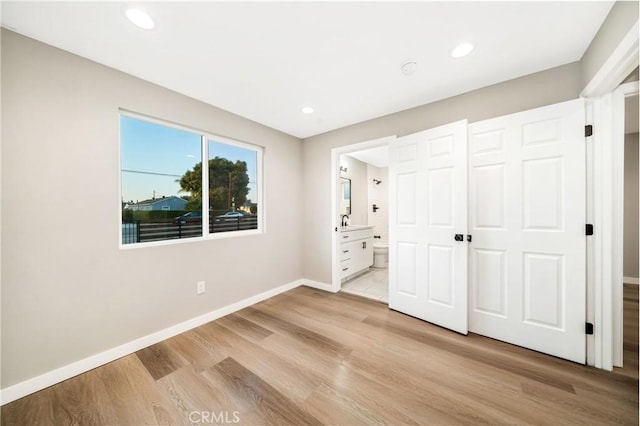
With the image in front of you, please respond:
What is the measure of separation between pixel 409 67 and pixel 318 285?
9.95ft

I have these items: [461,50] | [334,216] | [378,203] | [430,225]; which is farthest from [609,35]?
[378,203]

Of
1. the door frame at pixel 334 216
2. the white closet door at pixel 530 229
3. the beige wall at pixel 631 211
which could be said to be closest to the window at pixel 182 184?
the door frame at pixel 334 216

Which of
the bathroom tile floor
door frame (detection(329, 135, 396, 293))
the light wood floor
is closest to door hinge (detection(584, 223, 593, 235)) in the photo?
the light wood floor

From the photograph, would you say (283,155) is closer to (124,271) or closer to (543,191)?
(124,271)

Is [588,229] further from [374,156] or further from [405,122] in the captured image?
[374,156]

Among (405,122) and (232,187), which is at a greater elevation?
(405,122)

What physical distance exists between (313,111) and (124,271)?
2521 millimetres

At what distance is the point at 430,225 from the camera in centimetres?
244

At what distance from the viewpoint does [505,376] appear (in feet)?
5.35

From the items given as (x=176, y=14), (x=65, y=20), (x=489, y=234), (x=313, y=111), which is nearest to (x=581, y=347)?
(x=489, y=234)

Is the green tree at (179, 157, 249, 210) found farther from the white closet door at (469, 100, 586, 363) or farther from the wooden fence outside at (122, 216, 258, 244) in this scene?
the white closet door at (469, 100, 586, 363)

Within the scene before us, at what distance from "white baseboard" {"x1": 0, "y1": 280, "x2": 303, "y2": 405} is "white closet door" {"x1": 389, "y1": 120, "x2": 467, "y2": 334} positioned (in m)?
2.13

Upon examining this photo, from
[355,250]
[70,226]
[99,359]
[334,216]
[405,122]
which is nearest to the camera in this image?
[70,226]

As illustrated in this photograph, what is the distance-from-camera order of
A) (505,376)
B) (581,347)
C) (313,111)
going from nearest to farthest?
(505,376) < (581,347) < (313,111)
